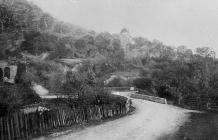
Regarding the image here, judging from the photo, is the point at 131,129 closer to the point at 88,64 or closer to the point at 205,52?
the point at 205,52

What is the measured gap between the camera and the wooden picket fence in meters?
14.9

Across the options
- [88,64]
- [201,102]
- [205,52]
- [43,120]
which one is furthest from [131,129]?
[88,64]

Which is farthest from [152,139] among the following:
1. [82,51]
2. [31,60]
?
[82,51]

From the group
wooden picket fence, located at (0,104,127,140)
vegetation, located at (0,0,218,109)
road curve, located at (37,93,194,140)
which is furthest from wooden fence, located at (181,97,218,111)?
wooden picket fence, located at (0,104,127,140)

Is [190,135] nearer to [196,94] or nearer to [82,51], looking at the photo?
[196,94]

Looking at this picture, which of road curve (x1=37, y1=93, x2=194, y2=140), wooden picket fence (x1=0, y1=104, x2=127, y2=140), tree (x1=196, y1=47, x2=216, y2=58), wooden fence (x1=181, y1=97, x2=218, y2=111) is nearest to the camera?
wooden picket fence (x1=0, y1=104, x2=127, y2=140)

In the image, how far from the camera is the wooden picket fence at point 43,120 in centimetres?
1489

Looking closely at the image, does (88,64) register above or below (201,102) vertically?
above

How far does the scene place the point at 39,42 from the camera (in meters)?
80.2

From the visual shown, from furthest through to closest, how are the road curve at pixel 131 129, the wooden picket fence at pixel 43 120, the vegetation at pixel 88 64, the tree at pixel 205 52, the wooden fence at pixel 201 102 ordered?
the tree at pixel 205 52 < the vegetation at pixel 88 64 < the wooden fence at pixel 201 102 < the road curve at pixel 131 129 < the wooden picket fence at pixel 43 120

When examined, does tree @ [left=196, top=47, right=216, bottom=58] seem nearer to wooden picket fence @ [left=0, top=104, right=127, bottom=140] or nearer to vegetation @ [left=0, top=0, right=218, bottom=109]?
vegetation @ [left=0, top=0, right=218, bottom=109]

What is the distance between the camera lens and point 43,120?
17.4 m

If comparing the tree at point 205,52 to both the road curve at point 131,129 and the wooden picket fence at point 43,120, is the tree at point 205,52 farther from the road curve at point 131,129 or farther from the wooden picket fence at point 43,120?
the wooden picket fence at point 43,120

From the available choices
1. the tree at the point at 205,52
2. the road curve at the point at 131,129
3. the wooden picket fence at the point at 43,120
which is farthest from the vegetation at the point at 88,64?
the road curve at the point at 131,129
